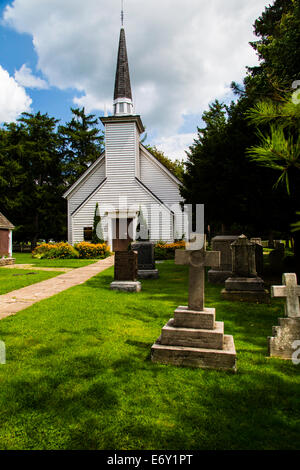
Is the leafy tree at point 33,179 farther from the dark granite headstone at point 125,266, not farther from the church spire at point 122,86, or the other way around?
the dark granite headstone at point 125,266

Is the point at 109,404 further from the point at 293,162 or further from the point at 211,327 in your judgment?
the point at 293,162

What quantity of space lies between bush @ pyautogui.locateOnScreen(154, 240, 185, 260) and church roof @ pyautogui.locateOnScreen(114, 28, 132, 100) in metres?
13.0

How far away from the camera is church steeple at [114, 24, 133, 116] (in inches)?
948

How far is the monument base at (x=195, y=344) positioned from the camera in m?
3.73

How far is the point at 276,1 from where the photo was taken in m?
17.1

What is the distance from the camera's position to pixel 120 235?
2291 cm

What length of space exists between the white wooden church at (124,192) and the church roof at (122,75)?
8 cm

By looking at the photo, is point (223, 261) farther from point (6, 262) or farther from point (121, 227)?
point (121, 227)

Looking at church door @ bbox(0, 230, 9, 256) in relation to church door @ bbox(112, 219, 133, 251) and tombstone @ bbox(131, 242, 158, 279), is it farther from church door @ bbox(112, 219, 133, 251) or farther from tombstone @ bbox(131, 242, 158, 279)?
tombstone @ bbox(131, 242, 158, 279)

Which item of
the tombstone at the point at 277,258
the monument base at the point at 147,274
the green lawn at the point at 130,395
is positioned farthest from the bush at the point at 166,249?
the green lawn at the point at 130,395

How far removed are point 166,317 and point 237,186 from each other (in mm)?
5870

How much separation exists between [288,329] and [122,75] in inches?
1008

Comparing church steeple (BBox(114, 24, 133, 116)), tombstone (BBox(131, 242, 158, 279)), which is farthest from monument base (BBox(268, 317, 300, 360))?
church steeple (BBox(114, 24, 133, 116))

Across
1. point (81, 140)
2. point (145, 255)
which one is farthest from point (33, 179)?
point (145, 255)
